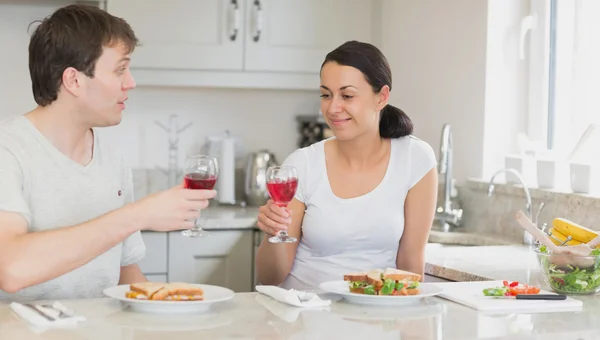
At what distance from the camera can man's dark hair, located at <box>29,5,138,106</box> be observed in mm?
2111

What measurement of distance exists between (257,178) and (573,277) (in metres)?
2.37

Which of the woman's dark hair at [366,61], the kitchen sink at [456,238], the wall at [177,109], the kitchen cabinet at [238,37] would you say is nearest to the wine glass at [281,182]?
the woman's dark hair at [366,61]

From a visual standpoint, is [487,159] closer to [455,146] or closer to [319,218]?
[455,146]

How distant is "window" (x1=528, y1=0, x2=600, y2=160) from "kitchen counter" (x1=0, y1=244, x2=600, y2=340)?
1.47 metres

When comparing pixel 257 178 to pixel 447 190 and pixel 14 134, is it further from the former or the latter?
pixel 14 134

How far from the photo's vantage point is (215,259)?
3896mm

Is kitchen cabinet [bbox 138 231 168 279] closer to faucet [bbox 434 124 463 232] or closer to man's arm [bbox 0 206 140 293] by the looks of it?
faucet [bbox 434 124 463 232]

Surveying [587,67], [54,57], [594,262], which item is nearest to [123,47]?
[54,57]

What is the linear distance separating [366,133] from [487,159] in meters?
1.13

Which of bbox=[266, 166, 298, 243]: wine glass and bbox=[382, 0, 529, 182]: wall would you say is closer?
bbox=[266, 166, 298, 243]: wine glass

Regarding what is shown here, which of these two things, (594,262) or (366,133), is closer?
(594,262)

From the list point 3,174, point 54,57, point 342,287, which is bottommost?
point 342,287

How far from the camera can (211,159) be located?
1.95 meters

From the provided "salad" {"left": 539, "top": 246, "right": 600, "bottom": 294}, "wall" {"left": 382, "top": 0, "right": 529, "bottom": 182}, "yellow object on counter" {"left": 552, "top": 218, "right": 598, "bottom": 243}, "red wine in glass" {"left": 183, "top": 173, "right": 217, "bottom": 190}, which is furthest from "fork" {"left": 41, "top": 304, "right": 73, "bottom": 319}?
"wall" {"left": 382, "top": 0, "right": 529, "bottom": 182}
